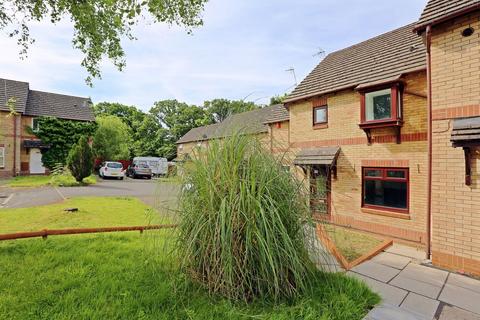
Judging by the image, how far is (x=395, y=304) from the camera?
3635 mm

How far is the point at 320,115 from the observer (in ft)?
33.8

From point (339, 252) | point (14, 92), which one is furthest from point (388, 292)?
point (14, 92)

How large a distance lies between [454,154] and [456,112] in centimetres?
86

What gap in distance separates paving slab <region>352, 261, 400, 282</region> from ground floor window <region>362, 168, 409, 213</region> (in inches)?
125

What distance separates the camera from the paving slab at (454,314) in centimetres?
341

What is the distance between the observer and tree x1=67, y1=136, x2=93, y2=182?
51.8ft

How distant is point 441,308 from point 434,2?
650 cm

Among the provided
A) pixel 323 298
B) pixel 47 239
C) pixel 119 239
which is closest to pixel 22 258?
pixel 47 239

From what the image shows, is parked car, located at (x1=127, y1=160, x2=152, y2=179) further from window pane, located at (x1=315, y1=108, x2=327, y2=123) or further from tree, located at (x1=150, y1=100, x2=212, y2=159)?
window pane, located at (x1=315, y1=108, x2=327, y2=123)

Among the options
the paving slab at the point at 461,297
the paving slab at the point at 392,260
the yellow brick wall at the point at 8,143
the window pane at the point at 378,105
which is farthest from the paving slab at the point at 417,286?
the yellow brick wall at the point at 8,143

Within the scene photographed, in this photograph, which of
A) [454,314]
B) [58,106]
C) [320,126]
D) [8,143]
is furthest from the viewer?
[58,106]

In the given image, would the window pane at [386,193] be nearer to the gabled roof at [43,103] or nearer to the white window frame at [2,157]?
the gabled roof at [43,103]

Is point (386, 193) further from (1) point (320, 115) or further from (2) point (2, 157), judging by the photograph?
(2) point (2, 157)

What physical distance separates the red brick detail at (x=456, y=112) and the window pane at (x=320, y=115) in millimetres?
4767
